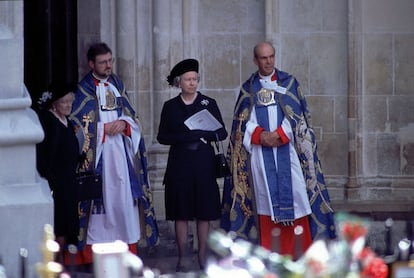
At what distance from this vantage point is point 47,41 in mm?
14328

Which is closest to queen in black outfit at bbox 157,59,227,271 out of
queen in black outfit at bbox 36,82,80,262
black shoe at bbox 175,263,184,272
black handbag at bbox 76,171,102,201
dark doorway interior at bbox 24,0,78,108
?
black shoe at bbox 175,263,184,272

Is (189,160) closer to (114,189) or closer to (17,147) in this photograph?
(114,189)

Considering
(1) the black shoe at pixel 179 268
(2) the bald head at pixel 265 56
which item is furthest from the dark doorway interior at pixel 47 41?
(1) the black shoe at pixel 179 268

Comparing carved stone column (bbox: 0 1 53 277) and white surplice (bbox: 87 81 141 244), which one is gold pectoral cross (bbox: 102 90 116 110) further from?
carved stone column (bbox: 0 1 53 277)

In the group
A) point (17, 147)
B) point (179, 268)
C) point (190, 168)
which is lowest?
point (179, 268)

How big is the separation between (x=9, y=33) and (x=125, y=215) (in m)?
2.22

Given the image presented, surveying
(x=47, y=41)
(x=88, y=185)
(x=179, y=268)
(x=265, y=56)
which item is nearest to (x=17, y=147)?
(x=88, y=185)

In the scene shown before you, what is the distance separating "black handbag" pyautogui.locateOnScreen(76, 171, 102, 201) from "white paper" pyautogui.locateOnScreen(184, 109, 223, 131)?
2.74 feet

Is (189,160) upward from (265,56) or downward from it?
downward

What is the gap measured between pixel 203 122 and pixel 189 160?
0.99ft

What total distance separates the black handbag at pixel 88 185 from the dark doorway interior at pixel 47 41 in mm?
2727

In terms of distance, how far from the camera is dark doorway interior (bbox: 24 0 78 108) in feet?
46.3

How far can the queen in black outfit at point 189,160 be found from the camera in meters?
11.9

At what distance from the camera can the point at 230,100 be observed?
13852mm
